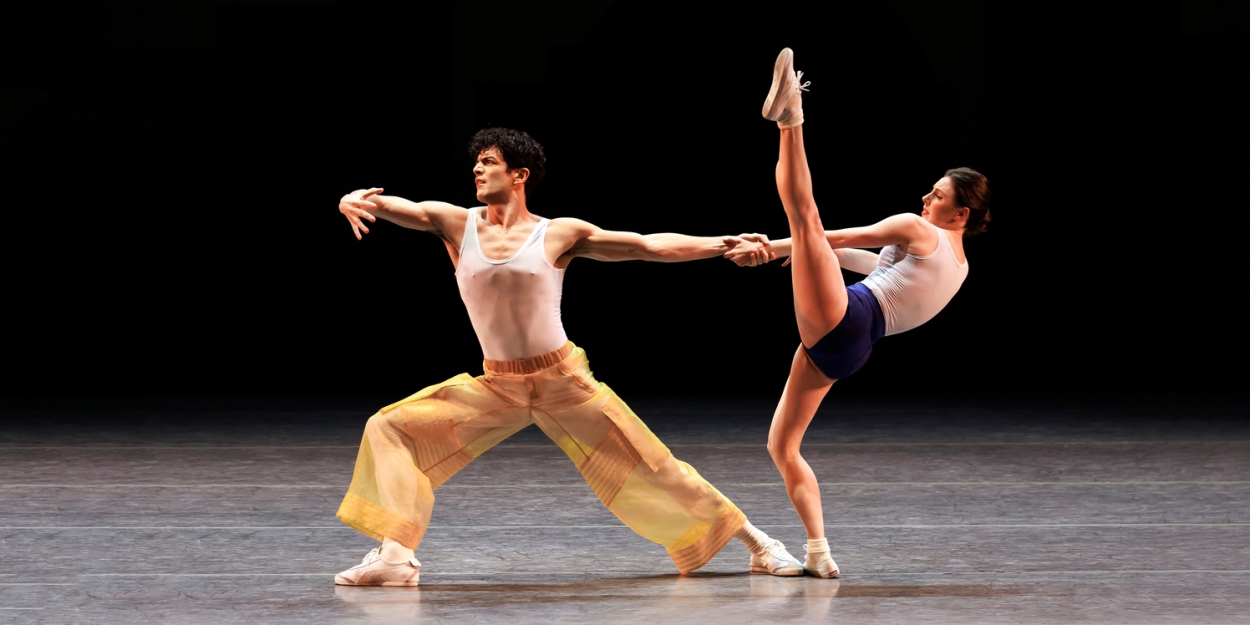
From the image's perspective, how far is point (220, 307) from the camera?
736cm

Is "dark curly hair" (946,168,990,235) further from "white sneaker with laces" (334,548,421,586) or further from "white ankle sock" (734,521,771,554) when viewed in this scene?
"white sneaker with laces" (334,548,421,586)

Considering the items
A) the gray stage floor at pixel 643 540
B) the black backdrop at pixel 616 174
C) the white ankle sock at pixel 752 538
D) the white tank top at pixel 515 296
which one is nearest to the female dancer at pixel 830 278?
the white ankle sock at pixel 752 538

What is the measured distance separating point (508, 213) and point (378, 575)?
884 mm

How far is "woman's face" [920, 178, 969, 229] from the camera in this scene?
3.16 meters

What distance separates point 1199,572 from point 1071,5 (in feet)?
15.7

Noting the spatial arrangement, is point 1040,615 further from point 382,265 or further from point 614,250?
point 382,265

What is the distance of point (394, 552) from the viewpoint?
2.91m

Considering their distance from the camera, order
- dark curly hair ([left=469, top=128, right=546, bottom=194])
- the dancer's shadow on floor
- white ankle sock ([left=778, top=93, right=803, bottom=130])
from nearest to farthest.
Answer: the dancer's shadow on floor, white ankle sock ([left=778, top=93, right=803, bottom=130]), dark curly hair ([left=469, top=128, right=546, bottom=194])

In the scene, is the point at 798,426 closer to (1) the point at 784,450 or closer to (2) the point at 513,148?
(1) the point at 784,450

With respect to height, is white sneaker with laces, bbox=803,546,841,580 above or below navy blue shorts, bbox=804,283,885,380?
below

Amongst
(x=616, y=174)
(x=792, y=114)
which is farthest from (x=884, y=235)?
(x=616, y=174)

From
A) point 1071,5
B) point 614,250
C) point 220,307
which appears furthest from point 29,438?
point 1071,5

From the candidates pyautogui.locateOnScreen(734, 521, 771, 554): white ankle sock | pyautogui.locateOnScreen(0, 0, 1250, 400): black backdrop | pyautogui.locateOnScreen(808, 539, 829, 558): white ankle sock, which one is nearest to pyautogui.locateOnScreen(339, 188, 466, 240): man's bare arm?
pyautogui.locateOnScreen(734, 521, 771, 554): white ankle sock

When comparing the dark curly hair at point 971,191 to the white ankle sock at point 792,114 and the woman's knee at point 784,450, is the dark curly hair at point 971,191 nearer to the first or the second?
the white ankle sock at point 792,114
